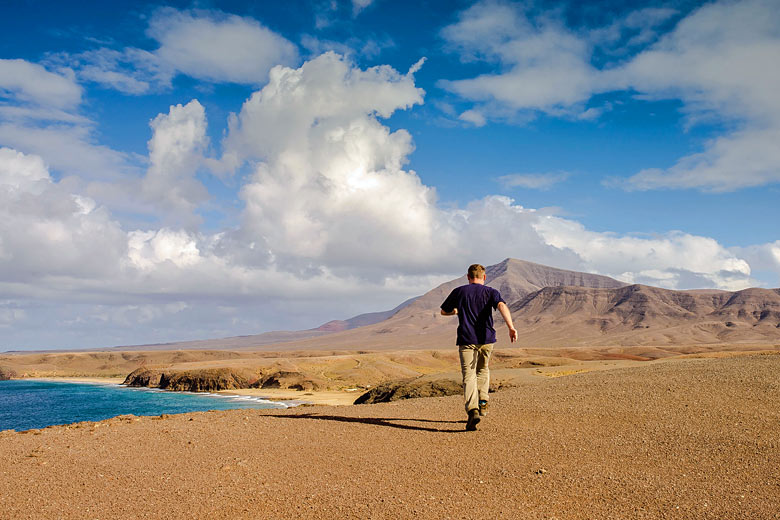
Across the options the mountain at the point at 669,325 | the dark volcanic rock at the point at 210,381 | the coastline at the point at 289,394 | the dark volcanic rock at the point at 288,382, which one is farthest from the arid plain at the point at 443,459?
the mountain at the point at 669,325

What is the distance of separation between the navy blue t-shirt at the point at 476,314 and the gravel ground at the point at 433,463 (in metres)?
1.63

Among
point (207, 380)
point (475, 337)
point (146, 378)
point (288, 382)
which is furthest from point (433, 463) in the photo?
point (146, 378)

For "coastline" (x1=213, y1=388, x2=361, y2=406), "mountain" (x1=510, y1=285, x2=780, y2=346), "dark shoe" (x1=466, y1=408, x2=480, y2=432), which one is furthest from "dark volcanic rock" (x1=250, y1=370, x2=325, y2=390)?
"mountain" (x1=510, y1=285, x2=780, y2=346)

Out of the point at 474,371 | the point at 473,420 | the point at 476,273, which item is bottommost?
the point at 473,420

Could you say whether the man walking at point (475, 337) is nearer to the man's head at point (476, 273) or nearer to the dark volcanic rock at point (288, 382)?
the man's head at point (476, 273)

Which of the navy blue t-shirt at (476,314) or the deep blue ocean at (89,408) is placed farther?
the deep blue ocean at (89,408)

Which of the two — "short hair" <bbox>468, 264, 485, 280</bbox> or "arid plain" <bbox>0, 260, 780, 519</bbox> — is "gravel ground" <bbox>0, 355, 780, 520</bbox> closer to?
A: "arid plain" <bbox>0, 260, 780, 519</bbox>

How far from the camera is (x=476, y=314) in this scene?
9812 millimetres

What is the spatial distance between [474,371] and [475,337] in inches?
24.5

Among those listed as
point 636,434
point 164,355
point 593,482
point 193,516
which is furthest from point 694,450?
point 164,355

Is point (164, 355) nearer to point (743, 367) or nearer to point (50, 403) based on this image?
point (50, 403)

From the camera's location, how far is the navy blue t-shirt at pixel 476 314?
977 cm

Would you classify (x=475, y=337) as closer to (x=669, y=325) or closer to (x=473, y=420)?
(x=473, y=420)

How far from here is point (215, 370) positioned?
66.0 metres
